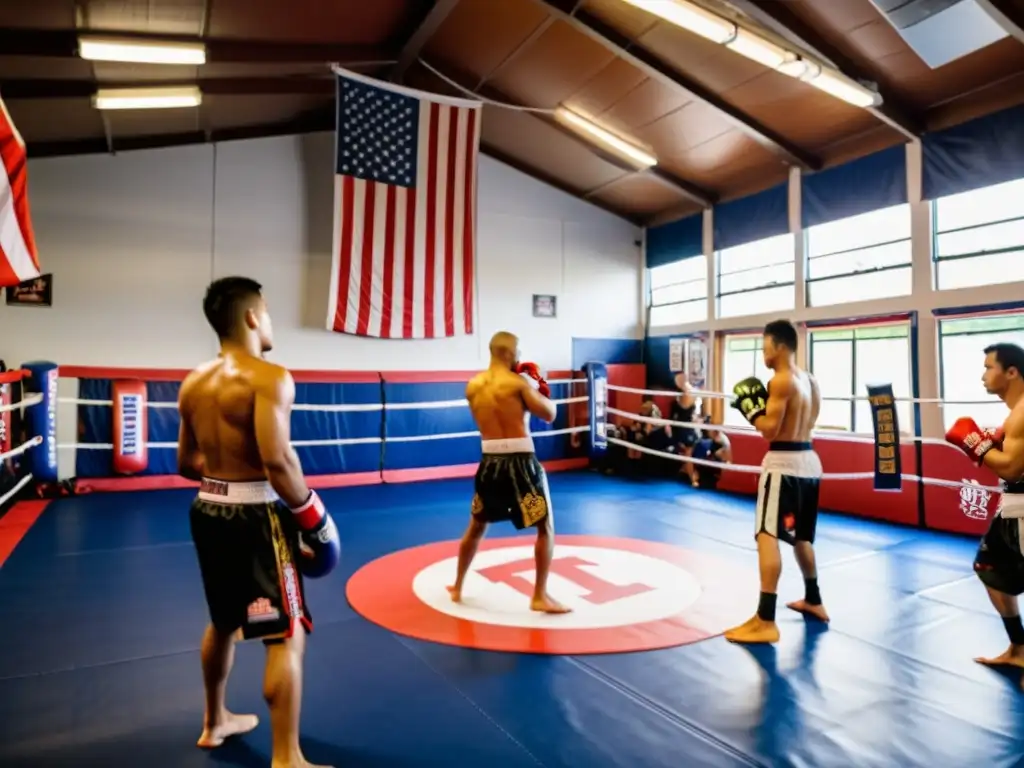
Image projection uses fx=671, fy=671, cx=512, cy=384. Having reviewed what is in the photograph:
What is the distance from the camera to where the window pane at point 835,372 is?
270 inches

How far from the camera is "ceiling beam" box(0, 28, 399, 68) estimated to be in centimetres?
464

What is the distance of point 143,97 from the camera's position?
17.7 feet

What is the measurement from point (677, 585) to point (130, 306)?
5.83 meters

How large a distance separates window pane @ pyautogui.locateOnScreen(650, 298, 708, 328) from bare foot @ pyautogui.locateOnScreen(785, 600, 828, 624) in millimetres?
5658

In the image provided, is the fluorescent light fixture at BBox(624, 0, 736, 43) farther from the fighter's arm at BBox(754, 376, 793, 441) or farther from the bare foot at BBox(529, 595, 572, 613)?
the bare foot at BBox(529, 595, 572, 613)

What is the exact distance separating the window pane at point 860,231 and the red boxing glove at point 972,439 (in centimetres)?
438

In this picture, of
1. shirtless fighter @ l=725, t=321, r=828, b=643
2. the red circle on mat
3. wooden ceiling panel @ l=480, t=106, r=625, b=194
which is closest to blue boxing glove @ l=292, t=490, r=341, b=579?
the red circle on mat

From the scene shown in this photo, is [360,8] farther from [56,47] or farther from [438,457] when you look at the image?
[438,457]

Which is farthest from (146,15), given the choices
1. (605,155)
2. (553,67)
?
(605,155)

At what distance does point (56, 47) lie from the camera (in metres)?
4.71

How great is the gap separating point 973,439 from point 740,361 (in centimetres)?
576

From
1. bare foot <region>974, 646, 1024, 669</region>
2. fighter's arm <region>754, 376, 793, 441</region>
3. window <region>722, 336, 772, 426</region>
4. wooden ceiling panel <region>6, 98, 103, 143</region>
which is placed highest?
wooden ceiling panel <region>6, 98, 103, 143</region>


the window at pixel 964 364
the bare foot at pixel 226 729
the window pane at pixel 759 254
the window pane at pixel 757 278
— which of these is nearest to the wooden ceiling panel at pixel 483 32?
the window pane at pixel 759 254

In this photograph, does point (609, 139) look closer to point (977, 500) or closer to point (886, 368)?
point (886, 368)
